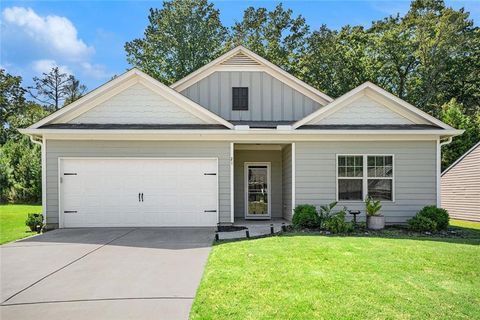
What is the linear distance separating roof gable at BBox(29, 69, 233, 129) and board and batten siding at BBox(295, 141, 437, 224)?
3319 millimetres

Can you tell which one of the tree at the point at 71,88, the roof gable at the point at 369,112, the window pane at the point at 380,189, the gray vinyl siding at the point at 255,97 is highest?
the tree at the point at 71,88

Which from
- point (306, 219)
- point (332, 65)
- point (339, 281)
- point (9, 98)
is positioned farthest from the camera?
point (9, 98)

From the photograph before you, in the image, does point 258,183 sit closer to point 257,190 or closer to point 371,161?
point 257,190

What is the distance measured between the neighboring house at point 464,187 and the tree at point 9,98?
38987 mm

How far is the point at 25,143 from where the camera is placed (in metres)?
28.6

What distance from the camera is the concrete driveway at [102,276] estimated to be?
472 centimetres

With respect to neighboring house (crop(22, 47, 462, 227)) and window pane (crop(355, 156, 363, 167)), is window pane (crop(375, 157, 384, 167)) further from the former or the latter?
window pane (crop(355, 156, 363, 167))

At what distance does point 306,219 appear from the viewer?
1129 centimetres

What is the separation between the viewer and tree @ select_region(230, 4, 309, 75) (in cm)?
3008

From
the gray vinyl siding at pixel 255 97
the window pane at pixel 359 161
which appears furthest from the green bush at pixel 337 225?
the gray vinyl siding at pixel 255 97

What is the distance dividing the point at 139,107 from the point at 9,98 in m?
34.0

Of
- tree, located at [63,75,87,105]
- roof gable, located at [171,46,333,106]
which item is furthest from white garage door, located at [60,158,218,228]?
tree, located at [63,75,87,105]

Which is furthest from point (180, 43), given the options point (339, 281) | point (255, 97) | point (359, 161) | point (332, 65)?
point (339, 281)

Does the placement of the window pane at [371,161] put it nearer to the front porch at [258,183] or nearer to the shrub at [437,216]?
the shrub at [437,216]
